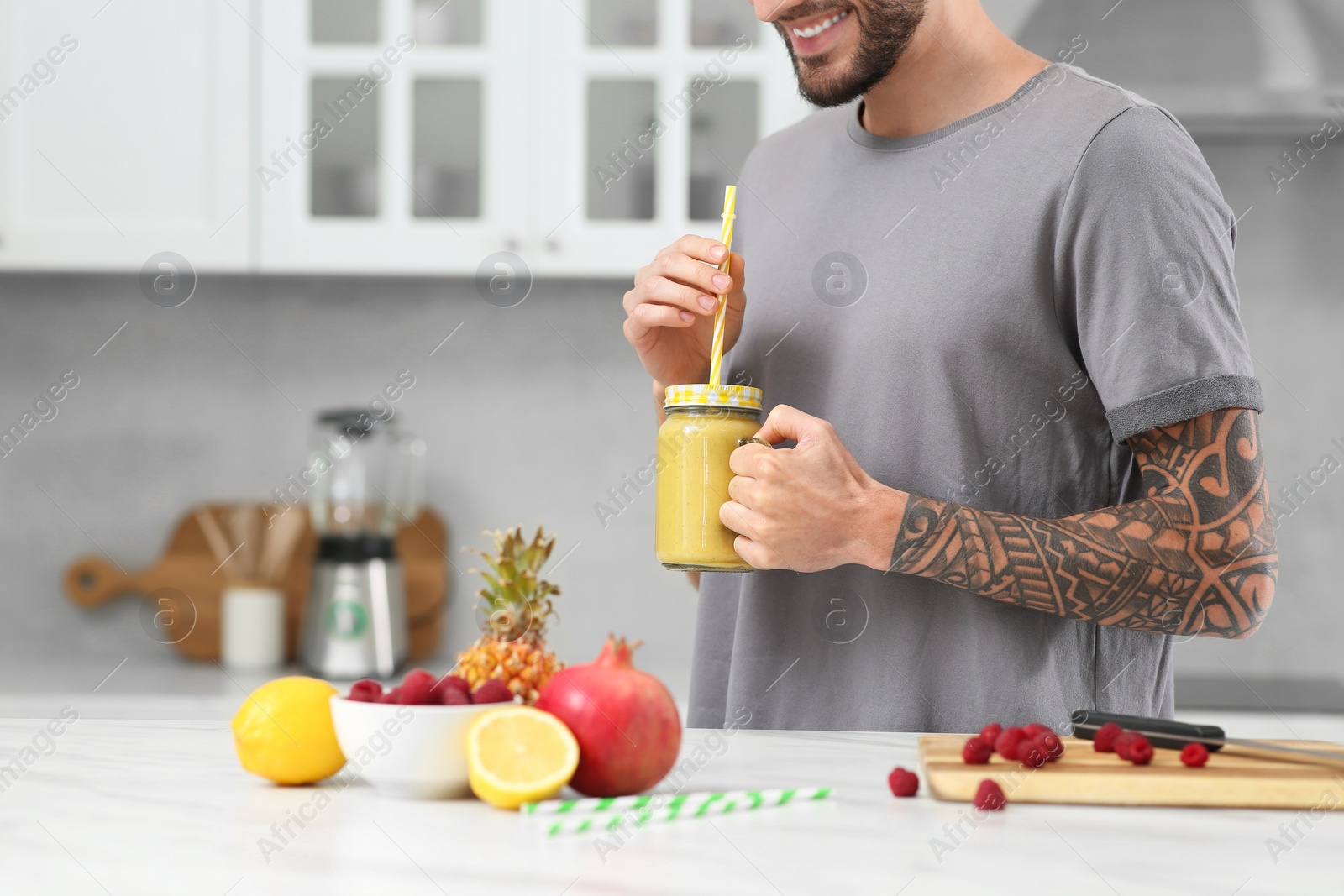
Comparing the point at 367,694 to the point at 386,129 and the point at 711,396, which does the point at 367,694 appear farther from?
the point at 386,129

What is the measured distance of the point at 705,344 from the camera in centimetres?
127

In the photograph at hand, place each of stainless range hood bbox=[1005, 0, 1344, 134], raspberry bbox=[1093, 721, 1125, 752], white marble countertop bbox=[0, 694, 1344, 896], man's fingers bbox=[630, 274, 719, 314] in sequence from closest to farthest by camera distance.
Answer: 1. white marble countertop bbox=[0, 694, 1344, 896]
2. raspberry bbox=[1093, 721, 1125, 752]
3. man's fingers bbox=[630, 274, 719, 314]
4. stainless range hood bbox=[1005, 0, 1344, 134]

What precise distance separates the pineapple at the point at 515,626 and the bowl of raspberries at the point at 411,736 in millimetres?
95

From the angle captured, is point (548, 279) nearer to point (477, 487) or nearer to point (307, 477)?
point (477, 487)

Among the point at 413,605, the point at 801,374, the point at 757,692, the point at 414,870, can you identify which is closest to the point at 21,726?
the point at 414,870

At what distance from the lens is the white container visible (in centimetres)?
228

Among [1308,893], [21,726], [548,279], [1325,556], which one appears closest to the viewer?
[1308,893]

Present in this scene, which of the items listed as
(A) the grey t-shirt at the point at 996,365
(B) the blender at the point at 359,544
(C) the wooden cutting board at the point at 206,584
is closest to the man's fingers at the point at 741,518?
(A) the grey t-shirt at the point at 996,365

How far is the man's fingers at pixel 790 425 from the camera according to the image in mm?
989

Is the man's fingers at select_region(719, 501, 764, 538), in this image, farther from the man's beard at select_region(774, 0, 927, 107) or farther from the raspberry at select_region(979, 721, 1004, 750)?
the man's beard at select_region(774, 0, 927, 107)

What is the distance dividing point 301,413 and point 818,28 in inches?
67.4

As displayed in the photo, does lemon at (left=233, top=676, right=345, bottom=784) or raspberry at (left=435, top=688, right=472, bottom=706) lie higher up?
raspberry at (left=435, top=688, right=472, bottom=706)

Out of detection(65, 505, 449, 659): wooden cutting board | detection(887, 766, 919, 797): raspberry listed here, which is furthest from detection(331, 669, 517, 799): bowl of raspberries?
detection(65, 505, 449, 659): wooden cutting board

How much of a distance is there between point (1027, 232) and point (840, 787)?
560 millimetres
